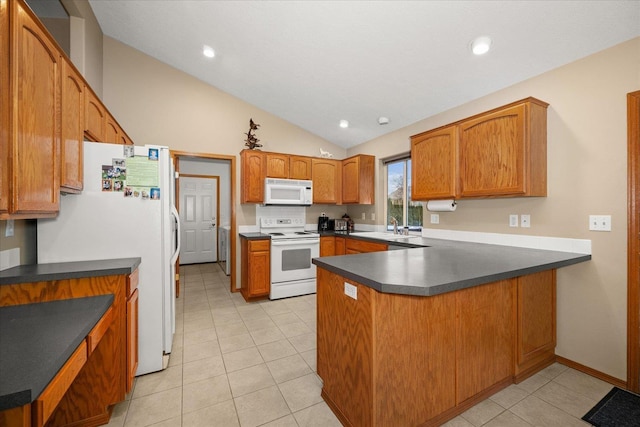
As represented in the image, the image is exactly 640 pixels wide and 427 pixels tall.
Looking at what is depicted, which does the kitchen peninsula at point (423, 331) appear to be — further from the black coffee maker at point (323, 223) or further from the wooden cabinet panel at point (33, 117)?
the black coffee maker at point (323, 223)

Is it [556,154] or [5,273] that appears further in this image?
[556,154]

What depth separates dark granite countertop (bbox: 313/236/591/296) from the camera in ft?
4.25

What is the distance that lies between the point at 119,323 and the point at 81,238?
25.6 inches

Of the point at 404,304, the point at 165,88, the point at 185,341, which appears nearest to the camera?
the point at 404,304

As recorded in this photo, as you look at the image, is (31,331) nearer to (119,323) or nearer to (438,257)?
(119,323)

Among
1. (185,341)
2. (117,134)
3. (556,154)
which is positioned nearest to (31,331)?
(185,341)

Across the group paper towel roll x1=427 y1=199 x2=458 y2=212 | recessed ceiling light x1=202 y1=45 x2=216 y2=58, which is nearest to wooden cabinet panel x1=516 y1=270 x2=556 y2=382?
paper towel roll x1=427 y1=199 x2=458 y2=212

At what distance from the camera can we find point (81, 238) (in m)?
1.81

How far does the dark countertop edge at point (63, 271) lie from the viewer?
1.40 meters

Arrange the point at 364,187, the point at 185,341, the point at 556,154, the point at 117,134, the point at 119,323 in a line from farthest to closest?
the point at 364,187, the point at 117,134, the point at 185,341, the point at 556,154, the point at 119,323

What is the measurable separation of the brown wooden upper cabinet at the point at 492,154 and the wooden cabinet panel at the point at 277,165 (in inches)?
83.2

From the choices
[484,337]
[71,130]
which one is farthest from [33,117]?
[484,337]

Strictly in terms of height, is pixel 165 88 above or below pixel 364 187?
above

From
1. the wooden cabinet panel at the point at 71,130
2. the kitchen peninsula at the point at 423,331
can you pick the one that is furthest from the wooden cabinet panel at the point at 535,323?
the wooden cabinet panel at the point at 71,130
